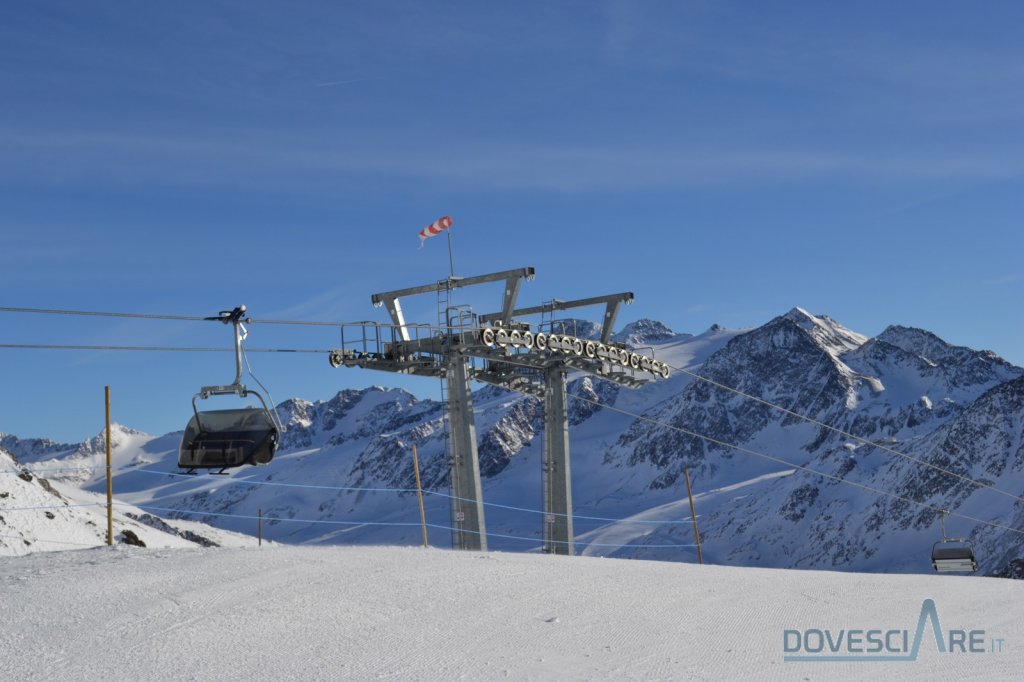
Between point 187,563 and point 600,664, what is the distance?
26.4 feet

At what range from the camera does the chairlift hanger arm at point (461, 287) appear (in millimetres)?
34750

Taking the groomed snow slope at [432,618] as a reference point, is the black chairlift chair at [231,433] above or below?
above

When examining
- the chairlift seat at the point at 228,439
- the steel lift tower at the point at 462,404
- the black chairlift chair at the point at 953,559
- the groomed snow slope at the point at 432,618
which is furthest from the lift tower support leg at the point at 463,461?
the chairlift seat at the point at 228,439

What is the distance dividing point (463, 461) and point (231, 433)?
1741cm

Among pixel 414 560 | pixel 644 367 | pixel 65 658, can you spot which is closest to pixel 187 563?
pixel 414 560

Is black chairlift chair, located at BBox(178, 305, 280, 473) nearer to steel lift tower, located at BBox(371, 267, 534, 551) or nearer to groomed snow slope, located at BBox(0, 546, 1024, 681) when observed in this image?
groomed snow slope, located at BBox(0, 546, 1024, 681)

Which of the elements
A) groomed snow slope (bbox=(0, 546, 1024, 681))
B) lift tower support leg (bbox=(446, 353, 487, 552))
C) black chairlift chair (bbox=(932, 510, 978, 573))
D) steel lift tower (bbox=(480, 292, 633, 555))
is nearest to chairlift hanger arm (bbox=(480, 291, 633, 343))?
steel lift tower (bbox=(480, 292, 633, 555))

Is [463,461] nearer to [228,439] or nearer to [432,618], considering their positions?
[228,439]

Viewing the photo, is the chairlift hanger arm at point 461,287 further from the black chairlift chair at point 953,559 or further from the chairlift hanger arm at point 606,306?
the black chairlift chair at point 953,559

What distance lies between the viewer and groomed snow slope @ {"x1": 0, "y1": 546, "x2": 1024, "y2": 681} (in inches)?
541

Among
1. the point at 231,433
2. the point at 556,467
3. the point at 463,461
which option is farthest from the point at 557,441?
the point at 231,433

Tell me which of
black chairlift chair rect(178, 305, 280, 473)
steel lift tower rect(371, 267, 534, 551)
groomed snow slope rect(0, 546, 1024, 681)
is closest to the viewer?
groomed snow slope rect(0, 546, 1024, 681)

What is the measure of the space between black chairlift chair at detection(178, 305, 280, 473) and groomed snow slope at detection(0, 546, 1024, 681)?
6.21 feet

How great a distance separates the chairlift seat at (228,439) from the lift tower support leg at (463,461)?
1667 cm
